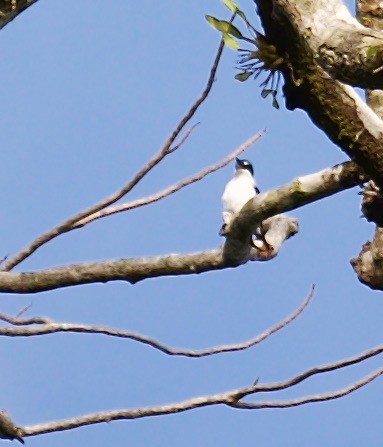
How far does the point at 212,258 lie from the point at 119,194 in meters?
0.63

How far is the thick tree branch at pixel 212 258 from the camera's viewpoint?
383 cm

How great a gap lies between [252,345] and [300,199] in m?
0.82

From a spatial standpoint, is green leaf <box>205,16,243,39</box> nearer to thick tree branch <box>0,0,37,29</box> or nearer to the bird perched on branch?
thick tree branch <box>0,0,37,29</box>

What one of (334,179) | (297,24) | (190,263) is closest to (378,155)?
(334,179)

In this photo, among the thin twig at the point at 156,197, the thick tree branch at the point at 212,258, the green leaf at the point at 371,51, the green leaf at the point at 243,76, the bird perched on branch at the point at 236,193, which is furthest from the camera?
the bird perched on branch at the point at 236,193

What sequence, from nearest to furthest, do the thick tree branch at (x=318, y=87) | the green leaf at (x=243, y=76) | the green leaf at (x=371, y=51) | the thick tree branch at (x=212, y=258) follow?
1. the green leaf at (x=371, y=51)
2. the thick tree branch at (x=318, y=87)
3. the thick tree branch at (x=212, y=258)
4. the green leaf at (x=243, y=76)

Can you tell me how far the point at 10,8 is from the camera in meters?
3.86

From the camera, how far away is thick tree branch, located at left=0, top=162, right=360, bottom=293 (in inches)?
151

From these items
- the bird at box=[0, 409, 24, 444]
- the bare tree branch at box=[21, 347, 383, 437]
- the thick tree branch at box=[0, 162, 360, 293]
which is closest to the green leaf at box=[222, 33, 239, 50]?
the thick tree branch at box=[0, 162, 360, 293]

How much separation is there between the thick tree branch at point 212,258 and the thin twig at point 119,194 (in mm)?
359

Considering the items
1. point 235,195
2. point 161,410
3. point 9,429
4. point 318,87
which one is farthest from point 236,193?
point 9,429

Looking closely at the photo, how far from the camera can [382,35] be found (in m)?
3.01

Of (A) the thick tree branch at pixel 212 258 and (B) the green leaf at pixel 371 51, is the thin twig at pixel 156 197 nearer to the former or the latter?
(A) the thick tree branch at pixel 212 258

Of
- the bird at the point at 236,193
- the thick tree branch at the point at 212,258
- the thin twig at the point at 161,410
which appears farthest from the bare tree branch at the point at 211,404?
the bird at the point at 236,193
